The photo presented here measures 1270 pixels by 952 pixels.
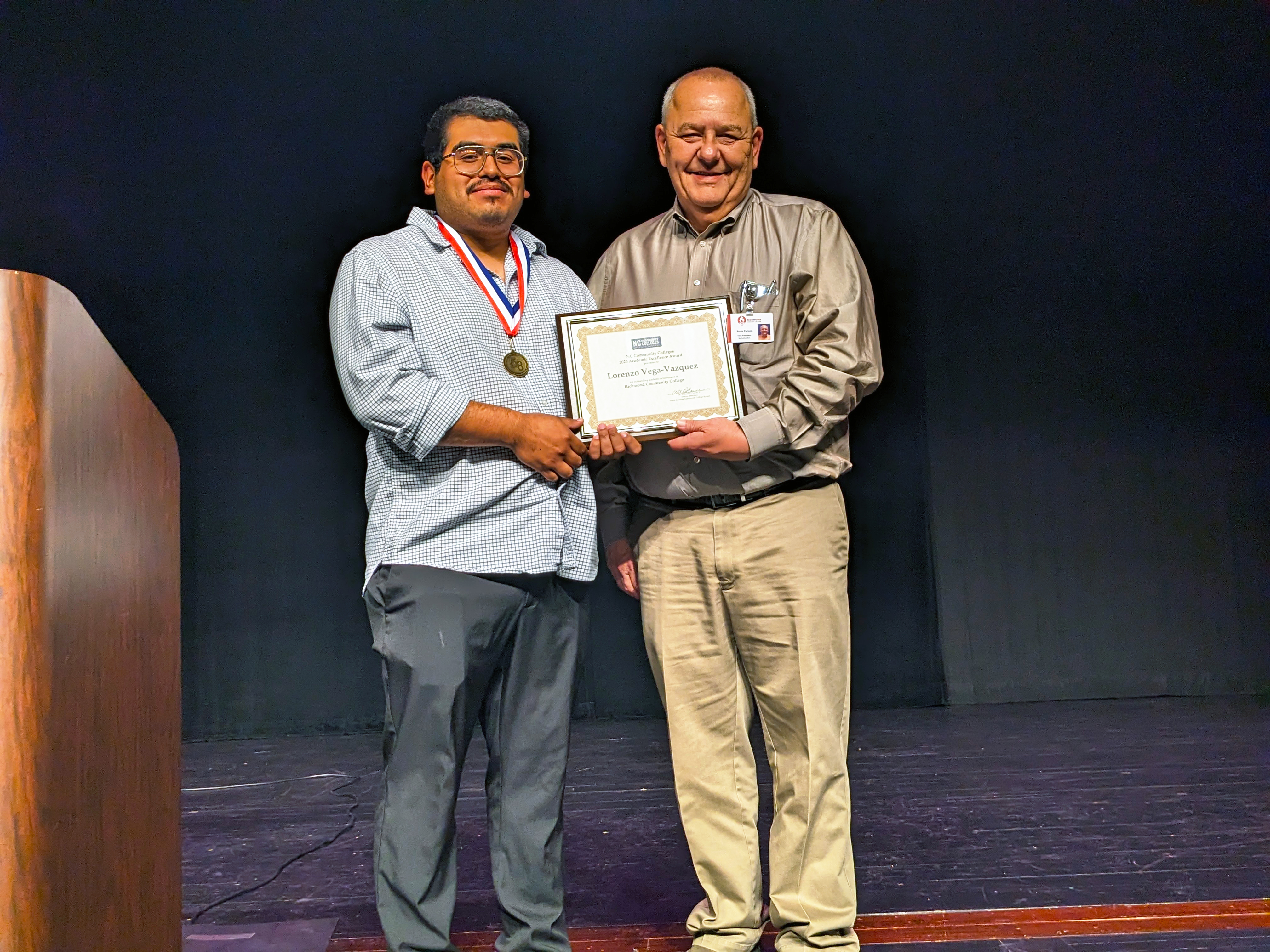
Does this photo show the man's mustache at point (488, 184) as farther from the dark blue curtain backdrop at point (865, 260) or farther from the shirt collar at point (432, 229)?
the dark blue curtain backdrop at point (865, 260)

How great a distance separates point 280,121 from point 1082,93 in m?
3.44

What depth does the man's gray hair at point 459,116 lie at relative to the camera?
1865mm

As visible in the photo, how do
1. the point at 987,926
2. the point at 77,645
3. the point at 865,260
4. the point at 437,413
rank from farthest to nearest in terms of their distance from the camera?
1. the point at 865,260
2. the point at 987,926
3. the point at 437,413
4. the point at 77,645

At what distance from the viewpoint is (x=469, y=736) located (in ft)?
5.90

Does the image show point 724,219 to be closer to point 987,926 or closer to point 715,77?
point 715,77

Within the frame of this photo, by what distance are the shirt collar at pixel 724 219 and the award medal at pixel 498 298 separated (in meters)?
0.35

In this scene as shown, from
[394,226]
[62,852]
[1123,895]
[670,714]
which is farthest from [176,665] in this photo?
[394,226]

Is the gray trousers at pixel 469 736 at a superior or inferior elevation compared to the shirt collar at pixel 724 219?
inferior

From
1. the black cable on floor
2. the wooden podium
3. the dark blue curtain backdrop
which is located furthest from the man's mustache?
the dark blue curtain backdrop

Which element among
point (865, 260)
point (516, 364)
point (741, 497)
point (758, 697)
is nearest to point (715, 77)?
point (516, 364)

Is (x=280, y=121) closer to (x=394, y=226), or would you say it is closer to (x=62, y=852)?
(x=394, y=226)

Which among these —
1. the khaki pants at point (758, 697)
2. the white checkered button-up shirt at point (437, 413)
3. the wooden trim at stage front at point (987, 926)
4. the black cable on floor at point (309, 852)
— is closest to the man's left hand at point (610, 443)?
the white checkered button-up shirt at point (437, 413)

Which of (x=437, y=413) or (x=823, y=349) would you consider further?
(x=823, y=349)

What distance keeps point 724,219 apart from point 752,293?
0.16m
